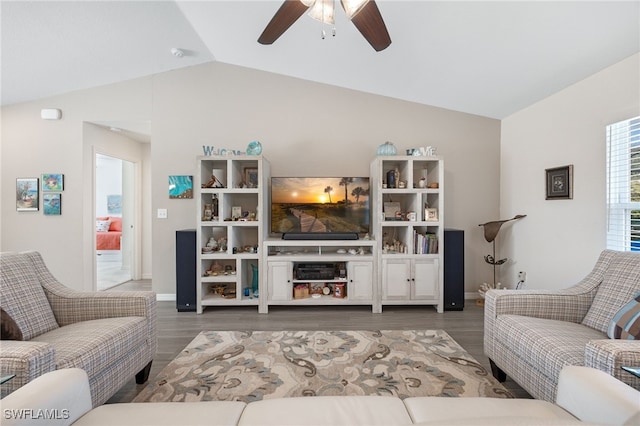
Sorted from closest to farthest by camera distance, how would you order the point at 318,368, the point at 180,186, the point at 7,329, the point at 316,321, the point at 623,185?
1. the point at 7,329
2. the point at 318,368
3. the point at 623,185
4. the point at 316,321
5. the point at 180,186

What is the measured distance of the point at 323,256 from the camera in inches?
127

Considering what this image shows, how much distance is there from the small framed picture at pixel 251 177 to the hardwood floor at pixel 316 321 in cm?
146

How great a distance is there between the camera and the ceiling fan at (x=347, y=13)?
1.56 m

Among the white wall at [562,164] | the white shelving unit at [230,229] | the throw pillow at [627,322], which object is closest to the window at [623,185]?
the white wall at [562,164]

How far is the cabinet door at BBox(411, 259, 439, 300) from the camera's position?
3217 mm

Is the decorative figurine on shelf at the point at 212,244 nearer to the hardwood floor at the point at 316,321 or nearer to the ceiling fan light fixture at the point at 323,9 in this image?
the hardwood floor at the point at 316,321

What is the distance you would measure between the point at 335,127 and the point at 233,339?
267 cm

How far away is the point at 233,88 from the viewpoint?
3631 millimetres

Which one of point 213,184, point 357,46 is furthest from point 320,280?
point 357,46

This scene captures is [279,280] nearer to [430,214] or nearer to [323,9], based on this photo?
[430,214]

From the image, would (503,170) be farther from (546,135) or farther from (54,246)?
(54,246)

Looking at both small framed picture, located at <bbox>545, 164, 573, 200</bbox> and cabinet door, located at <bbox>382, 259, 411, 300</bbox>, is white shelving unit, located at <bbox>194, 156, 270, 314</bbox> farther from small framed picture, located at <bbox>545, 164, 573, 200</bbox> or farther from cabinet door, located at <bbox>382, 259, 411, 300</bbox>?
small framed picture, located at <bbox>545, 164, 573, 200</bbox>

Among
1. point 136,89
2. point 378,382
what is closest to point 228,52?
point 136,89

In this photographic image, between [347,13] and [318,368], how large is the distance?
2.28m
